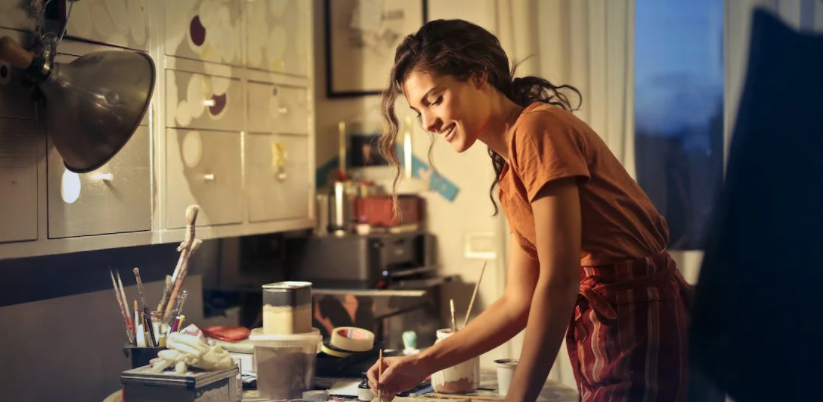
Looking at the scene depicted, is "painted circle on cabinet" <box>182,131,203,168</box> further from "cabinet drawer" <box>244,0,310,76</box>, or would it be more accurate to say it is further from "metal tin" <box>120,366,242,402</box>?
"metal tin" <box>120,366,242,402</box>

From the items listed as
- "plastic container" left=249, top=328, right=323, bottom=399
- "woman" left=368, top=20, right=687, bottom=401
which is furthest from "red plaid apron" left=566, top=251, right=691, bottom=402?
"plastic container" left=249, top=328, right=323, bottom=399

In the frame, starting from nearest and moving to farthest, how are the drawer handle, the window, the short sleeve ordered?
the short sleeve, the drawer handle, the window

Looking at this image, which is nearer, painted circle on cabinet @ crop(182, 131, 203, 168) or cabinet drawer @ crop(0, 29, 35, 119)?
cabinet drawer @ crop(0, 29, 35, 119)

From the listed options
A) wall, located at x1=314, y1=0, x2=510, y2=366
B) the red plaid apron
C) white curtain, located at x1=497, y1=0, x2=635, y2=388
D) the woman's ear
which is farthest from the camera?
wall, located at x1=314, y1=0, x2=510, y2=366

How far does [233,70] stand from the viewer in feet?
8.86

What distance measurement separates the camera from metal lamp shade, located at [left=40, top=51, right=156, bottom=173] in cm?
195

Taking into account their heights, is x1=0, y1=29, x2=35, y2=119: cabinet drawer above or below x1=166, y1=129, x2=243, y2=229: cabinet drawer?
above

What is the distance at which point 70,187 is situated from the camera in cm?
207

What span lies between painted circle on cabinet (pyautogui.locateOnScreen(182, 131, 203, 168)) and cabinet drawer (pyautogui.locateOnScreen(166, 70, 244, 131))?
0.03 meters

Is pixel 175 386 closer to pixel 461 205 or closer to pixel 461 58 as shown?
pixel 461 58

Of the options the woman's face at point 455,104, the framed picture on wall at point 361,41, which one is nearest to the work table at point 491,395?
the woman's face at point 455,104

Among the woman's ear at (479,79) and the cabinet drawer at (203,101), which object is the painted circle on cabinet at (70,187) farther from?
the woman's ear at (479,79)

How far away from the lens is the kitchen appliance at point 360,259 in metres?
2.99

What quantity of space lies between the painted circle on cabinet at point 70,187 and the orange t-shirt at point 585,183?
3.69ft
